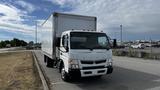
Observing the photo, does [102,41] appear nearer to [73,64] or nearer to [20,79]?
[73,64]

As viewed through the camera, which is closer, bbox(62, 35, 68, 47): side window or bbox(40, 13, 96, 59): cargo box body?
bbox(62, 35, 68, 47): side window

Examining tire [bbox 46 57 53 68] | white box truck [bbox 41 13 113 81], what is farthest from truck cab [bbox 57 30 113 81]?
tire [bbox 46 57 53 68]

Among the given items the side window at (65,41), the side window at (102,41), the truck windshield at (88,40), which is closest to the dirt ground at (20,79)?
the side window at (65,41)

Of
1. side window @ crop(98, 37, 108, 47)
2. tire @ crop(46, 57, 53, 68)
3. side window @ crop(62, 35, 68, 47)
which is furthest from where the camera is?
tire @ crop(46, 57, 53, 68)

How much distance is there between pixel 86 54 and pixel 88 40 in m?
0.93

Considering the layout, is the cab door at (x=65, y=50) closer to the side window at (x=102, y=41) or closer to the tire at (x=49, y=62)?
the side window at (x=102, y=41)

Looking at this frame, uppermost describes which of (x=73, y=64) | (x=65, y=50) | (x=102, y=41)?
(x=102, y=41)

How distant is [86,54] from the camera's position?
9.78 metres

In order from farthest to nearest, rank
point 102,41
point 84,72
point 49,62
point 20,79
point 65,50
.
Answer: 1. point 49,62
2. point 20,79
3. point 102,41
4. point 65,50
5. point 84,72

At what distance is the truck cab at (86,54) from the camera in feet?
32.0

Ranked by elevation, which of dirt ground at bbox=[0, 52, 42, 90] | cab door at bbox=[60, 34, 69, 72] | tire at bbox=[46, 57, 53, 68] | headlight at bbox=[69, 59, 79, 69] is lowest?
dirt ground at bbox=[0, 52, 42, 90]

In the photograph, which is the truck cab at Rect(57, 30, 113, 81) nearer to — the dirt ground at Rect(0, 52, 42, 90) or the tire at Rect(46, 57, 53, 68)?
the dirt ground at Rect(0, 52, 42, 90)

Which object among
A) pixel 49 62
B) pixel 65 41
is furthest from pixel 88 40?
pixel 49 62

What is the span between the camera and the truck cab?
9.75m
